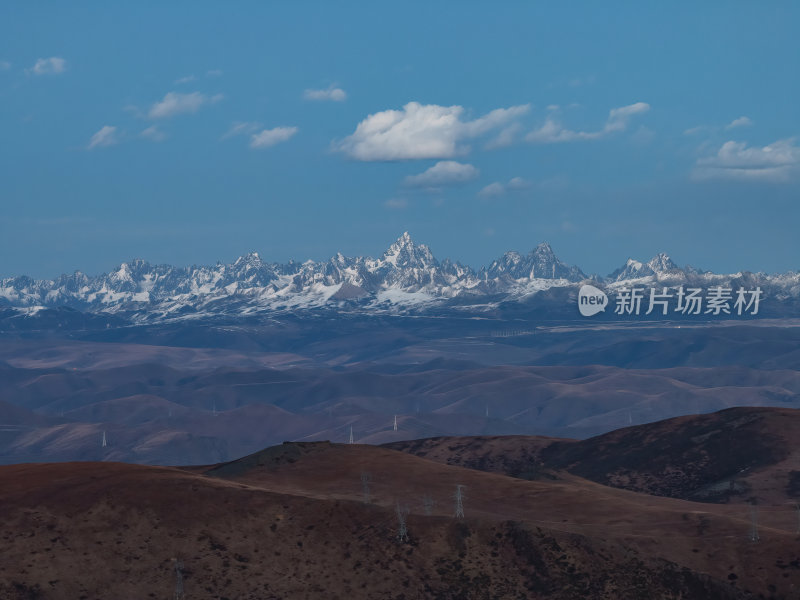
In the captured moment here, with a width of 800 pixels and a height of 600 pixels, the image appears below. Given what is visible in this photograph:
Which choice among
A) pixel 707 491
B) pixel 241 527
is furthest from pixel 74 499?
pixel 707 491

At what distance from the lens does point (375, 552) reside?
113 metres

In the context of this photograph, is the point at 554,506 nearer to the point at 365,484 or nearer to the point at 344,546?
the point at 365,484

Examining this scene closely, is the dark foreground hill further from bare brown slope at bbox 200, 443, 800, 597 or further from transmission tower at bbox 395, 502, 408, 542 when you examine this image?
transmission tower at bbox 395, 502, 408, 542

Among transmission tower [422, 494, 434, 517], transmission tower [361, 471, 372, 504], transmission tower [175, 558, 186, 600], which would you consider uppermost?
transmission tower [422, 494, 434, 517]

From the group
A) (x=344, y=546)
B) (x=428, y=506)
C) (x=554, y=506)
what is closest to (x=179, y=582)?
(x=344, y=546)

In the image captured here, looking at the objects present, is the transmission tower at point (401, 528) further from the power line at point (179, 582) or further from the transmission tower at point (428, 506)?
the power line at point (179, 582)

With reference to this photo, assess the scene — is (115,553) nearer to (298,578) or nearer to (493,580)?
(298,578)

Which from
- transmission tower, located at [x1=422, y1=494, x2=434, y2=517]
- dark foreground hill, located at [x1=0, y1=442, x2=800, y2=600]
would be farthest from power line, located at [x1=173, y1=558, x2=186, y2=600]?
transmission tower, located at [x1=422, y1=494, x2=434, y2=517]

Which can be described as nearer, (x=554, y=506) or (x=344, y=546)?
(x=344, y=546)

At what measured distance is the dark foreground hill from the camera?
105 meters

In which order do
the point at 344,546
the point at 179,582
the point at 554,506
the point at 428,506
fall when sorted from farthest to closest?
1. the point at 554,506
2. the point at 428,506
3. the point at 344,546
4. the point at 179,582

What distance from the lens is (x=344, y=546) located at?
4513 inches

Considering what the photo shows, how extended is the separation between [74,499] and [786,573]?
71.3m

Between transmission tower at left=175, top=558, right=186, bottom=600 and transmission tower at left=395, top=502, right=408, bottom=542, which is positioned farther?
transmission tower at left=395, top=502, right=408, bottom=542
